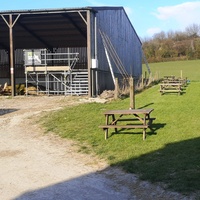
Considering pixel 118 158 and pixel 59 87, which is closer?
pixel 118 158

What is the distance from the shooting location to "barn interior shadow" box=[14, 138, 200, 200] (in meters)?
5.95

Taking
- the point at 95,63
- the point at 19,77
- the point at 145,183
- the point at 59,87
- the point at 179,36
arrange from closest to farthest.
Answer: the point at 145,183, the point at 95,63, the point at 59,87, the point at 19,77, the point at 179,36

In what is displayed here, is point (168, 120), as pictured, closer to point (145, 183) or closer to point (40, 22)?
point (145, 183)

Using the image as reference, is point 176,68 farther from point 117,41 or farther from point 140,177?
point 140,177

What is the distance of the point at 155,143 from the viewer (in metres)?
9.26

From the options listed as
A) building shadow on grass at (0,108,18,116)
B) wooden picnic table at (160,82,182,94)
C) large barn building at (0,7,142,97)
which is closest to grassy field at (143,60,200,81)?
large barn building at (0,7,142,97)

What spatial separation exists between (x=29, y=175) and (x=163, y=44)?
76.3m

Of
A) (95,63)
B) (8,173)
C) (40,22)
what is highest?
(40,22)

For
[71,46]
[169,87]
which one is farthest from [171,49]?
[169,87]

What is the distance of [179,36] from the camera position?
8625cm

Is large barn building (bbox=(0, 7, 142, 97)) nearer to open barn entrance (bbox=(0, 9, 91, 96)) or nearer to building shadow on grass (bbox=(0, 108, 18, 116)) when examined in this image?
open barn entrance (bbox=(0, 9, 91, 96))

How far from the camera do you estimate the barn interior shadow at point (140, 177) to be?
5.95m

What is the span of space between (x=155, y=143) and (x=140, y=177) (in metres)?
Result: 2.61

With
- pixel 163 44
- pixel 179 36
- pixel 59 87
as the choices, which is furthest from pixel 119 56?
pixel 179 36
